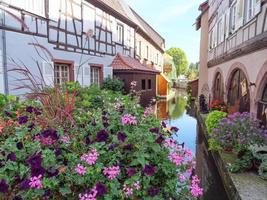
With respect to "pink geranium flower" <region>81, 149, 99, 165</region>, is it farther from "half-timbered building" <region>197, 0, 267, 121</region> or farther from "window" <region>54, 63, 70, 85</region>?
"window" <region>54, 63, 70, 85</region>

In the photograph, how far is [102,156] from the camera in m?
2.10

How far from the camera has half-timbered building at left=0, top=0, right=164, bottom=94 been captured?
22.9ft

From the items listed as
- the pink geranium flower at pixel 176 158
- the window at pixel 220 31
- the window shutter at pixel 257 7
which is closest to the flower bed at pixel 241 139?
the pink geranium flower at pixel 176 158

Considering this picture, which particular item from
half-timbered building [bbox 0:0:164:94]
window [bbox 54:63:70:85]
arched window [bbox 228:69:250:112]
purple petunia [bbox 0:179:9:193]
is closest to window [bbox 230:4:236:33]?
arched window [bbox 228:69:250:112]

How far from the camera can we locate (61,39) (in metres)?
9.59

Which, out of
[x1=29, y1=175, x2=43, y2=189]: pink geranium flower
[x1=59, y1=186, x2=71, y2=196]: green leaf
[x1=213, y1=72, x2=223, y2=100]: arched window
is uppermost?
[x1=213, y1=72, x2=223, y2=100]: arched window

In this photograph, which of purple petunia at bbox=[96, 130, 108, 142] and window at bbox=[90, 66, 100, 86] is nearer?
purple petunia at bbox=[96, 130, 108, 142]

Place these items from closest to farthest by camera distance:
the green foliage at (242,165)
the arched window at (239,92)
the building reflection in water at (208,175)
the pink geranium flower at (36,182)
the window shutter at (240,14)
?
the pink geranium flower at (36,182) → the green foliage at (242,165) → the building reflection in water at (208,175) → the arched window at (239,92) → the window shutter at (240,14)

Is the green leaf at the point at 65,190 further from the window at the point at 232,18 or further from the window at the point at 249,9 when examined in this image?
the window at the point at 232,18

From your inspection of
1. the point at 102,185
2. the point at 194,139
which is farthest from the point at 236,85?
the point at 102,185

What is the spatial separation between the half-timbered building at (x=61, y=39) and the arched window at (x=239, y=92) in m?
5.14

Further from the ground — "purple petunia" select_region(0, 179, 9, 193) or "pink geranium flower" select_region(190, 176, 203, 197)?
"purple petunia" select_region(0, 179, 9, 193)

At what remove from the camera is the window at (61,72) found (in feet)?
31.8

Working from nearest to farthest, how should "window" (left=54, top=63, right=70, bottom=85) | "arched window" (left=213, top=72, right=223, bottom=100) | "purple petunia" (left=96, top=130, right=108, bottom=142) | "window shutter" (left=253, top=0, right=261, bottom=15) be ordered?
"purple petunia" (left=96, top=130, right=108, bottom=142) < "window shutter" (left=253, top=0, right=261, bottom=15) < "window" (left=54, top=63, right=70, bottom=85) < "arched window" (left=213, top=72, right=223, bottom=100)
